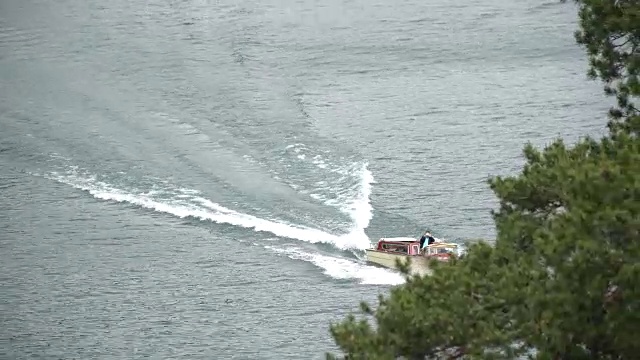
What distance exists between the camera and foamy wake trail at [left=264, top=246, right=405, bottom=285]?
1745 inches

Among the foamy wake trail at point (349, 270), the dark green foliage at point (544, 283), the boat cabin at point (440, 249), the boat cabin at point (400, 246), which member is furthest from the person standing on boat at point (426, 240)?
the dark green foliage at point (544, 283)

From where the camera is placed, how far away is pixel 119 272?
45.4 m

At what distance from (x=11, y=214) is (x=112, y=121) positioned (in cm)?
865

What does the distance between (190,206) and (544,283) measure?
3359 centimetres

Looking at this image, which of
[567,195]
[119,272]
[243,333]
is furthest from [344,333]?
[119,272]

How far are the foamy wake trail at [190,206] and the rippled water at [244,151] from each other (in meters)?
0.09

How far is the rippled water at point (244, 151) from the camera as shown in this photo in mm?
42281

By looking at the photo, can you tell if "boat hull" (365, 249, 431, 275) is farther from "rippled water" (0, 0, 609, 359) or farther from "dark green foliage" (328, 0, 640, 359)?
"dark green foliage" (328, 0, 640, 359)

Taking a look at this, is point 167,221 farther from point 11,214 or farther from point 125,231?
point 11,214

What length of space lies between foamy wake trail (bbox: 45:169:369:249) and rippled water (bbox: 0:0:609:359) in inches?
3.6

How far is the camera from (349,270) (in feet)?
147

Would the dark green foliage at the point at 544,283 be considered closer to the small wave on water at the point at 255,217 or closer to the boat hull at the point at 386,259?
the boat hull at the point at 386,259

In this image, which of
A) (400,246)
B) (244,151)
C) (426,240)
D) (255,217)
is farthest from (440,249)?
(244,151)

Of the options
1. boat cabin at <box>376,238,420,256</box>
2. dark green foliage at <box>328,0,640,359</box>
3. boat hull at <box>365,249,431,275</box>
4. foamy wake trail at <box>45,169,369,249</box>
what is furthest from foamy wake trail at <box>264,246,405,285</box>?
dark green foliage at <box>328,0,640,359</box>
